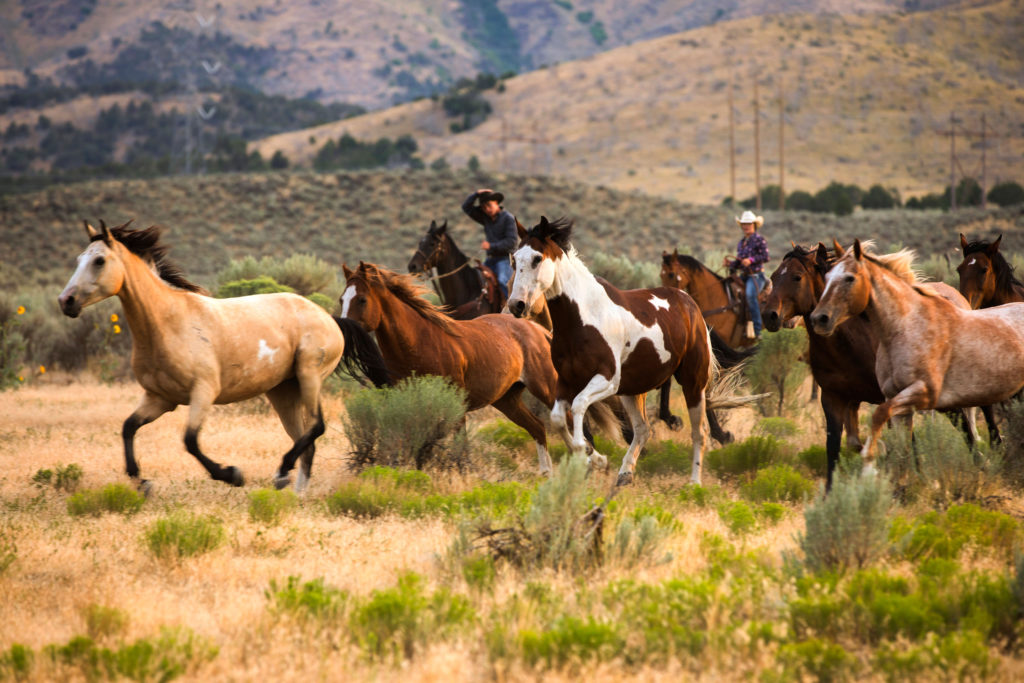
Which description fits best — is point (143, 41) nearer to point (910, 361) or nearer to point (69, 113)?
point (69, 113)

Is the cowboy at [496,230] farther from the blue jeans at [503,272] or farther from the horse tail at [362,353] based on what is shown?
the horse tail at [362,353]

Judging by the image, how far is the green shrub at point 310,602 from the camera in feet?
15.3

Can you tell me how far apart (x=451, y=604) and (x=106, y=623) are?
1708 millimetres

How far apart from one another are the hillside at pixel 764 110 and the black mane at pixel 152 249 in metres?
54.6

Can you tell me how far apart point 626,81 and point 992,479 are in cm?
8929

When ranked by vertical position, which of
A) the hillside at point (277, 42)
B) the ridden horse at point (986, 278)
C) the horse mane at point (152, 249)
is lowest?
the ridden horse at point (986, 278)

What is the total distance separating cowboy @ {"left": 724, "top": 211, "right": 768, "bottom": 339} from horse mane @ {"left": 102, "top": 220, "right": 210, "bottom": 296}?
9.30 metres

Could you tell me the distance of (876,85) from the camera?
81375 mm

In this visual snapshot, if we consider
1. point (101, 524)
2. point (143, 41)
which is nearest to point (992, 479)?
point (101, 524)

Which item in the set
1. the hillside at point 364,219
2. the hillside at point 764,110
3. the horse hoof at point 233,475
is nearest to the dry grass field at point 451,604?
the horse hoof at point 233,475

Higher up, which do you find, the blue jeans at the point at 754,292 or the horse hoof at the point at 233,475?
the horse hoof at the point at 233,475

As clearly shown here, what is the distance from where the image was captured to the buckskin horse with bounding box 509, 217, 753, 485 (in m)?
7.43

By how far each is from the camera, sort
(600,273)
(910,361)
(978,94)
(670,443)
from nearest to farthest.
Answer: (910,361) < (670,443) < (600,273) < (978,94)

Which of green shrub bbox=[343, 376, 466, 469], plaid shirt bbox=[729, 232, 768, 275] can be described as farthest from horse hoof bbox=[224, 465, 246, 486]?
plaid shirt bbox=[729, 232, 768, 275]
